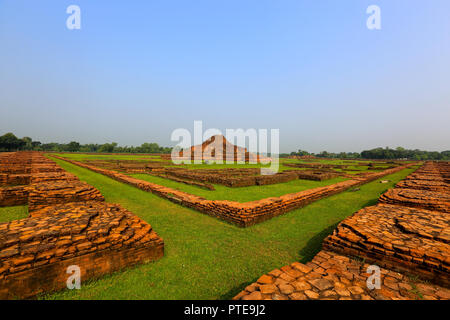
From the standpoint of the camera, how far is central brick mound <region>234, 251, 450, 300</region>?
1.72m

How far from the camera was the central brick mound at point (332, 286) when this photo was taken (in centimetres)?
172

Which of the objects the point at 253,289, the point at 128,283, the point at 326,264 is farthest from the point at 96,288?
the point at 326,264

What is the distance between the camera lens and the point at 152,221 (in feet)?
14.0

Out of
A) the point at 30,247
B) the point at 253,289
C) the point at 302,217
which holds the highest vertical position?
the point at 30,247

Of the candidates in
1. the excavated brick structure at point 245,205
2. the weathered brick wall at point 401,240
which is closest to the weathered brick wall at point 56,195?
the excavated brick structure at point 245,205

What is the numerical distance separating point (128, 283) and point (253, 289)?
5.00 ft

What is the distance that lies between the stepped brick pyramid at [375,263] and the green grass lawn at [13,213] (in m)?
5.46

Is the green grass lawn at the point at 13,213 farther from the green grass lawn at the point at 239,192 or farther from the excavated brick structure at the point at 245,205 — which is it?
the green grass lawn at the point at 239,192

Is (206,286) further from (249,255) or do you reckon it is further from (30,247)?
(30,247)

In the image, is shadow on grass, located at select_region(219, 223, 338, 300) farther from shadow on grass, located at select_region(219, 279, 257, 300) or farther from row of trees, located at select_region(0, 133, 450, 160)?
row of trees, located at select_region(0, 133, 450, 160)

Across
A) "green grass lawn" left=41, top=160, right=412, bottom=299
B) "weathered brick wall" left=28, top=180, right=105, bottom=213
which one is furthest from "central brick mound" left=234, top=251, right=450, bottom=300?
"weathered brick wall" left=28, top=180, right=105, bottom=213

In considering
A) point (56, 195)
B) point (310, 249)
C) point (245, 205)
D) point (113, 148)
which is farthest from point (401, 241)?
point (113, 148)

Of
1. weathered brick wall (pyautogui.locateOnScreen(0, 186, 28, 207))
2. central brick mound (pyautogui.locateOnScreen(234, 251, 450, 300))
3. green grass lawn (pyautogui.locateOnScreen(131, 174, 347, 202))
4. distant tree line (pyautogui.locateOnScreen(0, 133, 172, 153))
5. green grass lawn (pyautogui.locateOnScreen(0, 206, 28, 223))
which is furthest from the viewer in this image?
distant tree line (pyautogui.locateOnScreen(0, 133, 172, 153))
